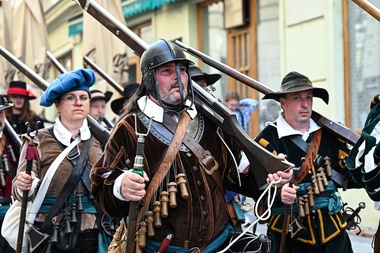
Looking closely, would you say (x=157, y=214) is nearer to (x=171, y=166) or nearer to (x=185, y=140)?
(x=171, y=166)

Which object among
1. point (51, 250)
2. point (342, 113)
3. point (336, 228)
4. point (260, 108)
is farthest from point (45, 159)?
point (260, 108)

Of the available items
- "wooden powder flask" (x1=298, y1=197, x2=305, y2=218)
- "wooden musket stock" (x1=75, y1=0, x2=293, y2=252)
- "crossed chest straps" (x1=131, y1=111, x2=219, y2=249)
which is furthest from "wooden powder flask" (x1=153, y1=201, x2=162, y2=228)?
"wooden powder flask" (x1=298, y1=197, x2=305, y2=218)

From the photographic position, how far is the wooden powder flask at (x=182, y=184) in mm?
4355

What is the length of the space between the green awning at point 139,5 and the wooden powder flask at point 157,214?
9.38 metres

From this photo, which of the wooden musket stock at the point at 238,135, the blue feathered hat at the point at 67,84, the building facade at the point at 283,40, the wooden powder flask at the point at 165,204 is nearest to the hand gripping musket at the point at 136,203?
the wooden musket stock at the point at 238,135

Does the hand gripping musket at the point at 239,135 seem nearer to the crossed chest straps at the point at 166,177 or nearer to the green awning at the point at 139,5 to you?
the crossed chest straps at the point at 166,177

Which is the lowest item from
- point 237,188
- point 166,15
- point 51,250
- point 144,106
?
point 51,250

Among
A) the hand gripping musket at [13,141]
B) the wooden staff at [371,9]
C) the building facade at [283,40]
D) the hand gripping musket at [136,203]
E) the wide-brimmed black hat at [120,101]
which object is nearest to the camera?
the hand gripping musket at [136,203]

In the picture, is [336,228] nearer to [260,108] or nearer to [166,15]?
[260,108]

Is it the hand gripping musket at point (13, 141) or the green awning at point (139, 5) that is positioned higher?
the green awning at point (139, 5)

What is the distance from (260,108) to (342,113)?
1.96 m

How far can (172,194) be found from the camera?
436 centimetres

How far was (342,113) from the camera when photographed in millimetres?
10188

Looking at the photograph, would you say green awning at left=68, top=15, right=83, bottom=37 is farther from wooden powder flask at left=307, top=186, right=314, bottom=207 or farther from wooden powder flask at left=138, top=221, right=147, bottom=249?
wooden powder flask at left=138, top=221, right=147, bottom=249
